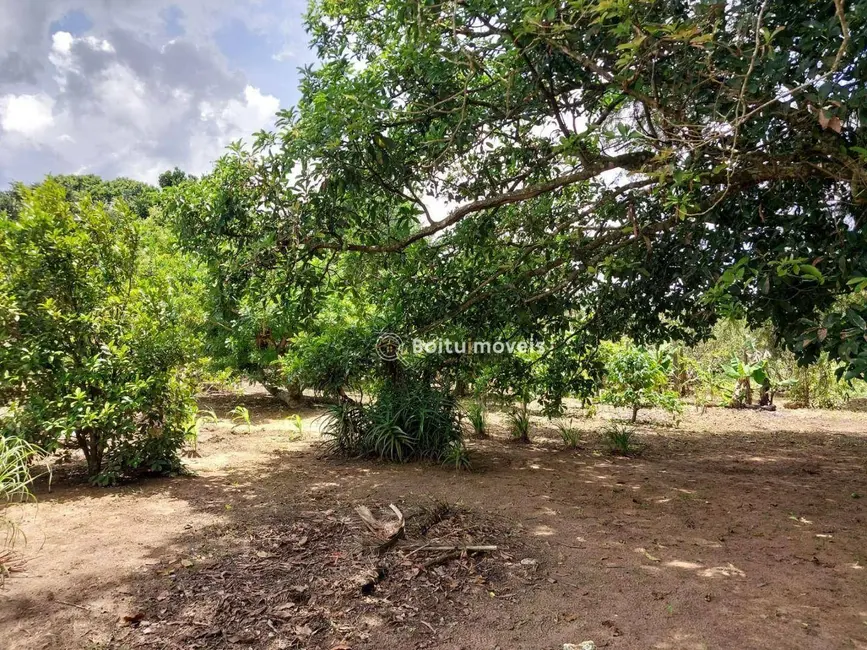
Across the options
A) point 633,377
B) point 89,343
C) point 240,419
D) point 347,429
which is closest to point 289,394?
point 240,419

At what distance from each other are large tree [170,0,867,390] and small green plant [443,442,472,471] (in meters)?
1.41

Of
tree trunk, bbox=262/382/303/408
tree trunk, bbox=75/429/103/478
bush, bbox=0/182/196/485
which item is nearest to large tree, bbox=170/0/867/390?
bush, bbox=0/182/196/485

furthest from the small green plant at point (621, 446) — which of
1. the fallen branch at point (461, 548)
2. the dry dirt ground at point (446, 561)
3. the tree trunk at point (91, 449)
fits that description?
the tree trunk at point (91, 449)

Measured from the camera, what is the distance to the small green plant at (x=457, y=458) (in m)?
6.09

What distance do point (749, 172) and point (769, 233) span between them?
603 mm

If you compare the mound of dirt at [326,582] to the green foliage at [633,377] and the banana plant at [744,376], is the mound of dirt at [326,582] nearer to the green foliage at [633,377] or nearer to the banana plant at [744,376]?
the green foliage at [633,377]

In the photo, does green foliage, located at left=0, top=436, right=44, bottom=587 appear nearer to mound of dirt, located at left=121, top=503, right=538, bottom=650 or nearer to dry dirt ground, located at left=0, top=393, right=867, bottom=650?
dry dirt ground, located at left=0, top=393, right=867, bottom=650

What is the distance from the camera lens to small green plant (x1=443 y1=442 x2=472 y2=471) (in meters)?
6.09

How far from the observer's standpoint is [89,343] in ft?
16.3

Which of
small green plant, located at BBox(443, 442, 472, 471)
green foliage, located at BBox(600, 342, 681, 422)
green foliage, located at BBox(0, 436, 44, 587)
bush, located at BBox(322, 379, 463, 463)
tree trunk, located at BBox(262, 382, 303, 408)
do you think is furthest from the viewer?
tree trunk, located at BBox(262, 382, 303, 408)

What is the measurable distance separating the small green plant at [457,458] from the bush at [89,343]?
9.38 ft

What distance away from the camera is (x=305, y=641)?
2496mm

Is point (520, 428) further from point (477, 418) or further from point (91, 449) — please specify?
point (91, 449)

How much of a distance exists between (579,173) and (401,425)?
3.60 metres
